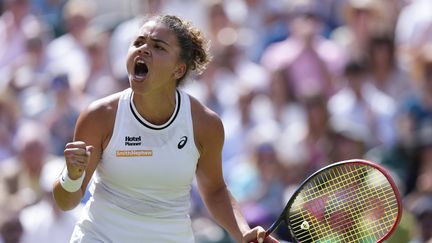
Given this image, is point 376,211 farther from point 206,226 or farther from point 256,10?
point 256,10

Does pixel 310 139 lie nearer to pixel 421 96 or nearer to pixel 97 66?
pixel 421 96

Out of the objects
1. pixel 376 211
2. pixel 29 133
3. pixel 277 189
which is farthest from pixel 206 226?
pixel 376 211

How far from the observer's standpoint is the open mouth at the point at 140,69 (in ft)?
16.5

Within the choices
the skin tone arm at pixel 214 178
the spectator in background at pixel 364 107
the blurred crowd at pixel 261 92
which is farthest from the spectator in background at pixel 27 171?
the skin tone arm at pixel 214 178

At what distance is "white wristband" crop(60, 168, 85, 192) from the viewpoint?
4801mm

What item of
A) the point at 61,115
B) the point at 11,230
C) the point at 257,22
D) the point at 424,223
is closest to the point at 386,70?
the point at 257,22

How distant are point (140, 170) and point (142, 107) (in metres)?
0.30

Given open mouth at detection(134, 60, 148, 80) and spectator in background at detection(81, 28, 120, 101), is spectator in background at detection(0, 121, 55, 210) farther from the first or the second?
open mouth at detection(134, 60, 148, 80)

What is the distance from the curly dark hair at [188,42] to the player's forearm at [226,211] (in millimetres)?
559

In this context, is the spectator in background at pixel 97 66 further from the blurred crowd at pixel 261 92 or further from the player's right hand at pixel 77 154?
the player's right hand at pixel 77 154

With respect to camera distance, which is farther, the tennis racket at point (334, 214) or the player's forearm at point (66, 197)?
the tennis racket at point (334, 214)

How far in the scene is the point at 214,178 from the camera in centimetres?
532

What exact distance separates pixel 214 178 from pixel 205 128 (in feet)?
0.90

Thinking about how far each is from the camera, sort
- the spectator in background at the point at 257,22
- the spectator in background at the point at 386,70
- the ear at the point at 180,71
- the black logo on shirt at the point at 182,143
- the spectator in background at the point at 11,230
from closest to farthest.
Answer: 1. the black logo on shirt at the point at 182,143
2. the ear at the point at 180,71
3. the spectator in background at the point at 11,230
4. the spectator in background at the point at 386,70
5. the spectator in background at the point at 257,22
